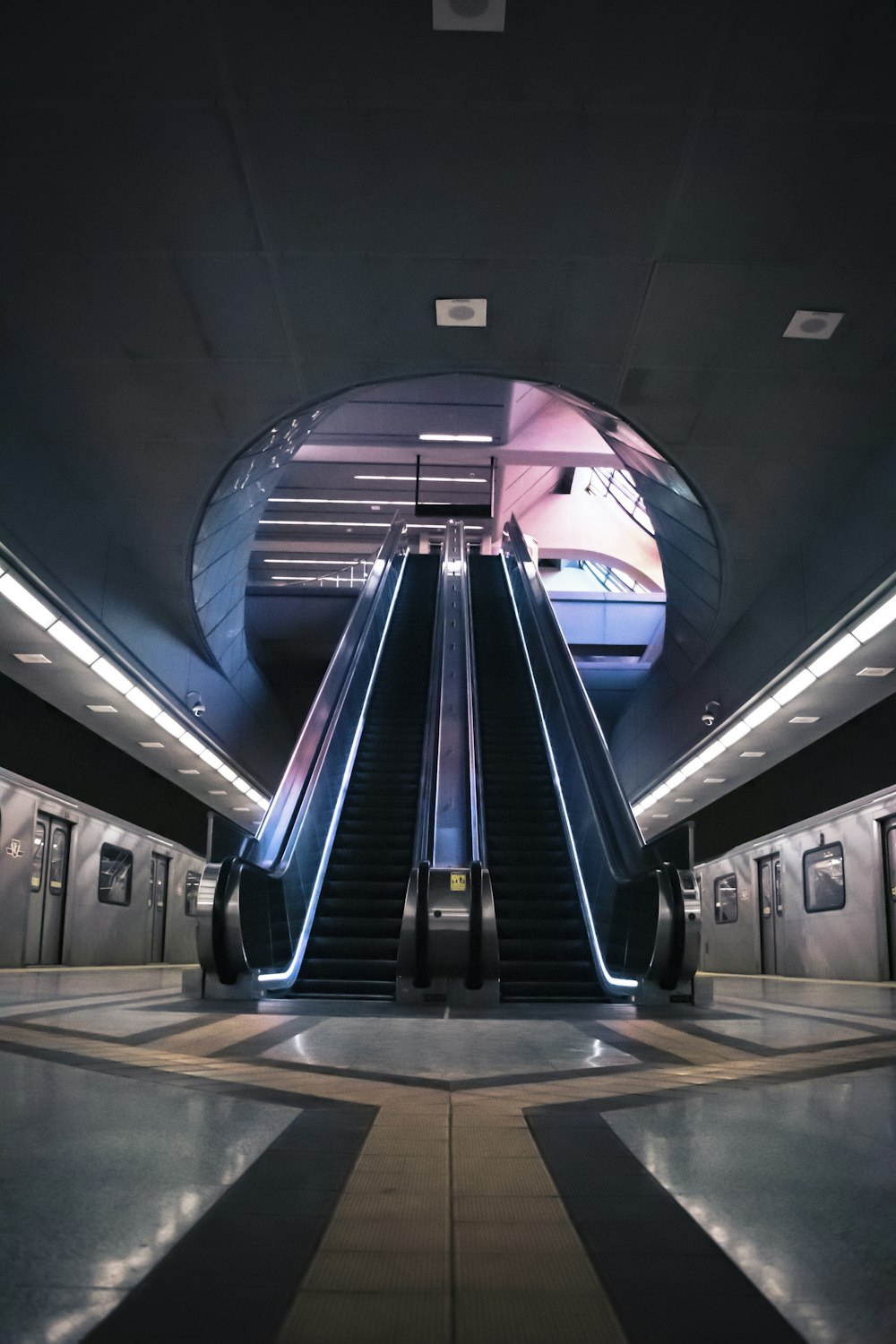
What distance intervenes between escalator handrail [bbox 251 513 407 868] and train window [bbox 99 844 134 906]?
5625 mm

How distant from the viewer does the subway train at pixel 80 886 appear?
1427cm

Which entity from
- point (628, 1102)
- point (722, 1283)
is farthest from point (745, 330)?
point (722, 1283)

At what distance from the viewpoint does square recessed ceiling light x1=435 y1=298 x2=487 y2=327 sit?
7.18 metres

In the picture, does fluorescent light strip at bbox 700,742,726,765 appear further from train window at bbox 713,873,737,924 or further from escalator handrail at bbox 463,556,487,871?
train window at bbox 713,873,737,924

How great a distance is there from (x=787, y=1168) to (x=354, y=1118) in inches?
50.7

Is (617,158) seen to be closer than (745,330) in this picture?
Yes

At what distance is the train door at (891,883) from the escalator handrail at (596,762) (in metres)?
4.75

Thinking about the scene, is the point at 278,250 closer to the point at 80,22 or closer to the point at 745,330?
the point at 80,22

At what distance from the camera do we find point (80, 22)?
16.2ft

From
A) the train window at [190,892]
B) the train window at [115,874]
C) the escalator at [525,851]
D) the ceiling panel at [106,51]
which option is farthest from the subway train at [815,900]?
the ceiling panel at [106,51]

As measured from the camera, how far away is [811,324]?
7125mm

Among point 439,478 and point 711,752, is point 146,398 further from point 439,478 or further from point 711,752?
point 439,478

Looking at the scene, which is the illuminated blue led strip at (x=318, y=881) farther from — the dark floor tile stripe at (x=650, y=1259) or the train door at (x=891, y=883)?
the train door at (x=891, y=883)

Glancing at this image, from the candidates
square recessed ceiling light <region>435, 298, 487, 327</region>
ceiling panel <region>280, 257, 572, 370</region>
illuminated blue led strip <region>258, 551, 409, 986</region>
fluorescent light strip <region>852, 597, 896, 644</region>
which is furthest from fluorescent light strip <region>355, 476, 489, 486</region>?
Answer: square recessed ceiling light <region>435, 298, 487, 327</region>
